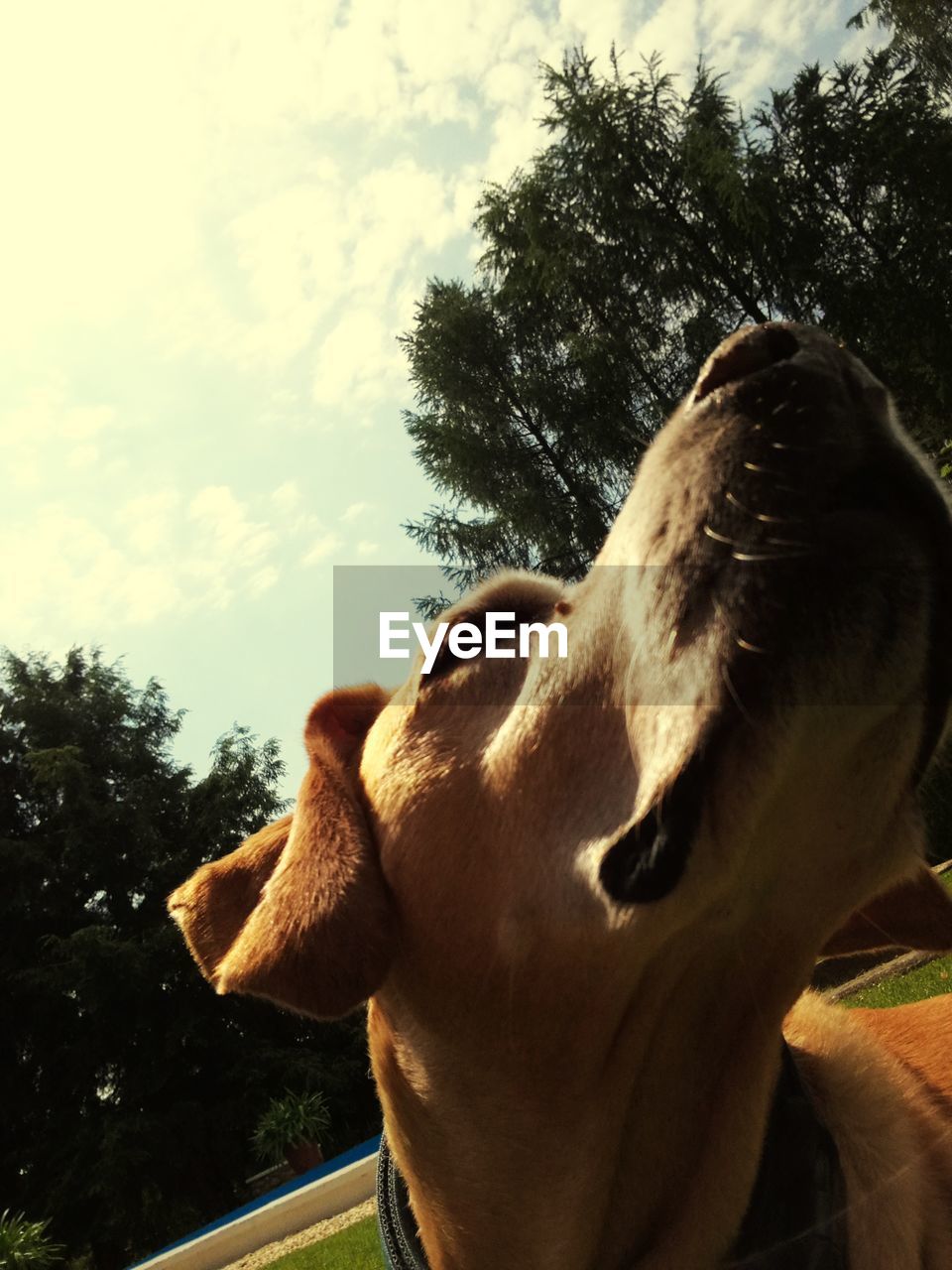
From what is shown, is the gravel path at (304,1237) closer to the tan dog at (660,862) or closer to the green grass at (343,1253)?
the green grass at (343,1253)

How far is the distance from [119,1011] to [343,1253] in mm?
18844

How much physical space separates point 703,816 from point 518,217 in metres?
19.9

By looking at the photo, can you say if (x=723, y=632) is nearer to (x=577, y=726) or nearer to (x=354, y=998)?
(x=577, y=726)

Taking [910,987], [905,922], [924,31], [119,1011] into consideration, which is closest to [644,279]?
[924,31]

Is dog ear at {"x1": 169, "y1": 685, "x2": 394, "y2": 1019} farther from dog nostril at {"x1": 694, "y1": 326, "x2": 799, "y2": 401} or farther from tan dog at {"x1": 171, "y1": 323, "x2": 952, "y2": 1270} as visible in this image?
dog nostril at {"x1": 694, "y1": 326, "x2": 799, "y2": 401}

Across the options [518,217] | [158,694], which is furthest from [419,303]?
[158,694]

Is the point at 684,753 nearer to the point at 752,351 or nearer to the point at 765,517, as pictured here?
the point at 765,517

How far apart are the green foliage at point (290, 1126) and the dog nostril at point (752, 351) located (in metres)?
21.7

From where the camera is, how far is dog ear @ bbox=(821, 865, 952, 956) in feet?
8.86

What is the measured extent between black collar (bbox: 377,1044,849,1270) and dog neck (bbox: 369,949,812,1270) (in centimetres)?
4

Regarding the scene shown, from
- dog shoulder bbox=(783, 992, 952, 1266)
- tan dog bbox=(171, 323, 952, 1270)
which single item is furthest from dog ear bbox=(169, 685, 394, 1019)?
dog shoulder bbox=(783, 992, 952, 1266)

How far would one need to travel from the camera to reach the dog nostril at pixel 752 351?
1.83m

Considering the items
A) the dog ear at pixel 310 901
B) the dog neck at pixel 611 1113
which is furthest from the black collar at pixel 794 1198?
the dog ear at pixel 310 901

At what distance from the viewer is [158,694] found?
3225 cm
